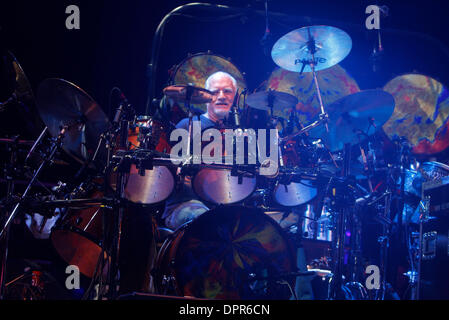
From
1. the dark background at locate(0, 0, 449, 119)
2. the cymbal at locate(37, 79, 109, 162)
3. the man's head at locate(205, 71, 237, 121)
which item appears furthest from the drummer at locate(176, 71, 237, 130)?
the cymbal at locate(37, 79, 109, 162)

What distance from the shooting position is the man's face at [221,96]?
16.2ft

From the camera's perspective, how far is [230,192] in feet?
11.8

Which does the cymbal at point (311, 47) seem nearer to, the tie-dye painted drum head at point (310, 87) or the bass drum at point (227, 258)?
the tie-dye painted drum head at point (310, 87)

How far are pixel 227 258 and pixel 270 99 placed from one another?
176cm

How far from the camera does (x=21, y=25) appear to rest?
498 centimetres

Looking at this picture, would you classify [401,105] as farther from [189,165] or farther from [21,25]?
[21,25]

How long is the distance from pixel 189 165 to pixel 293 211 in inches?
57.4

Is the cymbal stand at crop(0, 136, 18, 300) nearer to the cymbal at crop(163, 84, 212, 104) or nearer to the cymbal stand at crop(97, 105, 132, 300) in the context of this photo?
the cymbal stand at crop(97, 105, 132, 300)

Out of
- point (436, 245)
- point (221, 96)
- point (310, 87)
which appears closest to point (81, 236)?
point (221, 96)

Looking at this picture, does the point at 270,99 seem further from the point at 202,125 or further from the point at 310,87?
the point at 310,87

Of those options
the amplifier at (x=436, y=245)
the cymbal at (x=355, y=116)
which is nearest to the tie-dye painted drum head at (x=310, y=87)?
the cymbal at (x=355, y=116)

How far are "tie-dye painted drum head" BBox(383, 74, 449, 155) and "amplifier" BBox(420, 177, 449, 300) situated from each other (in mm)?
2813

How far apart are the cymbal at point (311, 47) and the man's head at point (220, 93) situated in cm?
90
